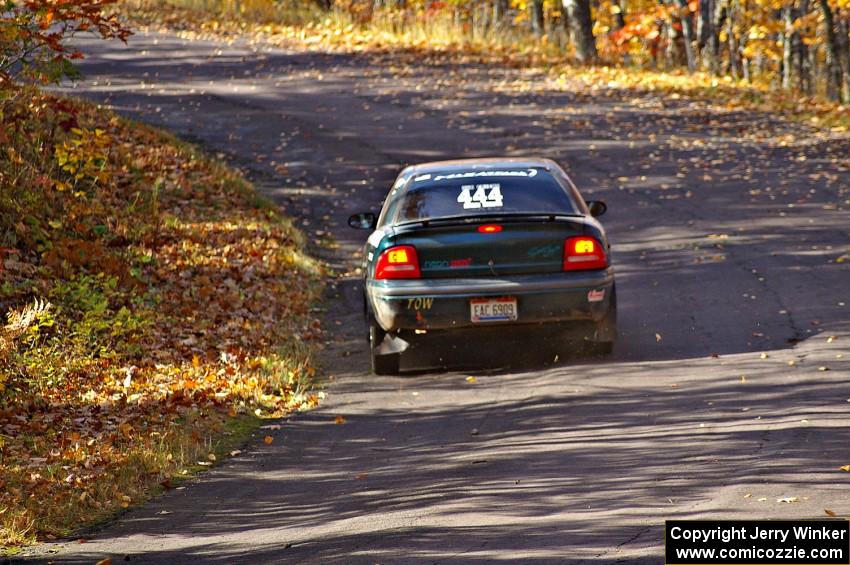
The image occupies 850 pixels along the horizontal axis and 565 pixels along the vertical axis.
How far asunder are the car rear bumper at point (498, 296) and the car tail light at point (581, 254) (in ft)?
0.21

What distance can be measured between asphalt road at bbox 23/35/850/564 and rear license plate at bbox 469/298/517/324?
1.76 ft

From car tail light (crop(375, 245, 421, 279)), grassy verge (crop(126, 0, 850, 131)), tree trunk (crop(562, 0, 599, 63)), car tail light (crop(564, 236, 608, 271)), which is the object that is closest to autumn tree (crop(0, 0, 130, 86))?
car tail light (crop(375, 245, 421, 279))

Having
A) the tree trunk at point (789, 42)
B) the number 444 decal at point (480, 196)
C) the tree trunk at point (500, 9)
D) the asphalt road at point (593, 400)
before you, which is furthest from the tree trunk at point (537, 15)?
the number 444 decal at point (480, 196)

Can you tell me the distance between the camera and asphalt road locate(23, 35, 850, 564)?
6.64 meters

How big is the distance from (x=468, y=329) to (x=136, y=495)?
352 centimetres

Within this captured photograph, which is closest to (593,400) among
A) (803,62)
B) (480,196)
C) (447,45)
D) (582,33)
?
(480,196)

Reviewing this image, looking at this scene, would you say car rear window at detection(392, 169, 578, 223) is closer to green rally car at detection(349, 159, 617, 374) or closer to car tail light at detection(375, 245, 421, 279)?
green rally car at detection(349, 159, 617, 374)

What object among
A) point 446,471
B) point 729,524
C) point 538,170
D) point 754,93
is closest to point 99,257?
point 538,170

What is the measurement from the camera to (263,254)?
15789 millimetres

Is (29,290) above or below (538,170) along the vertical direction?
below

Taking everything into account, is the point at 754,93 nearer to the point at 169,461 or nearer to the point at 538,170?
the point at 538,170

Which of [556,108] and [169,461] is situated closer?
[169,461]

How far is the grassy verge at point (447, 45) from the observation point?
26697 millimetres

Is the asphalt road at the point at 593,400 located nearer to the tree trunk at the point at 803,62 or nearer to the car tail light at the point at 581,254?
the car tail light at the point at 581,254
